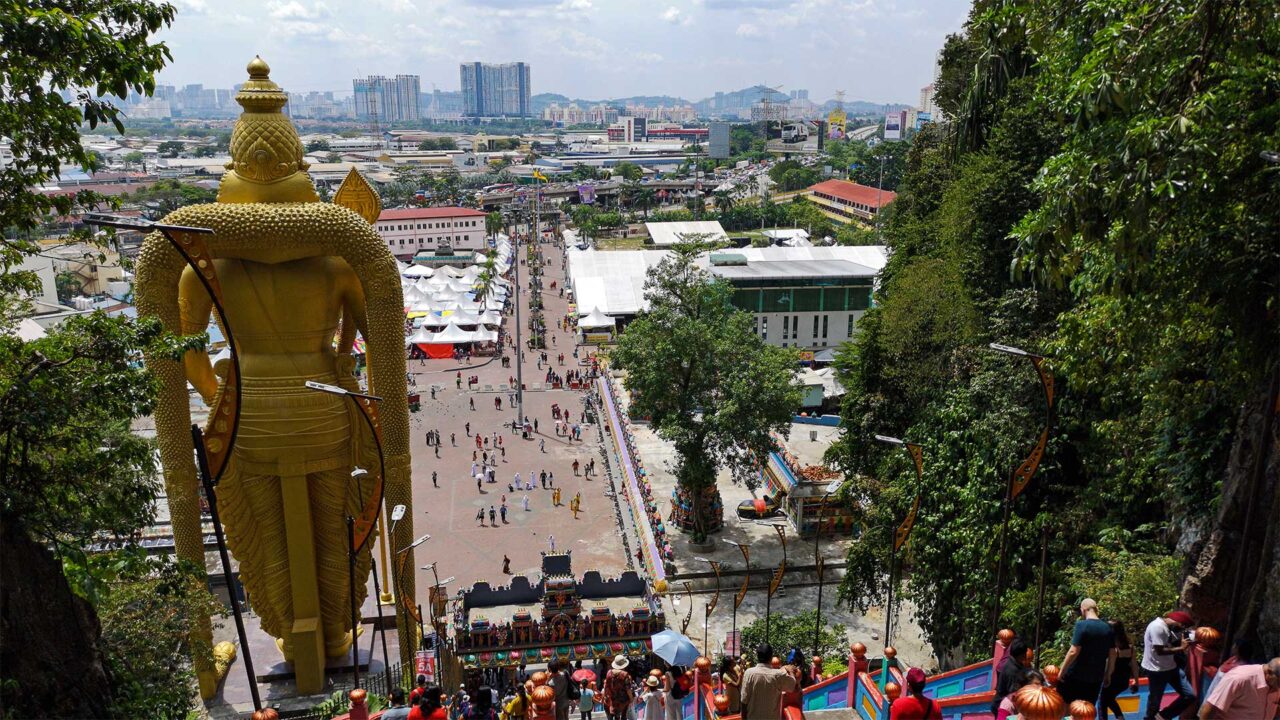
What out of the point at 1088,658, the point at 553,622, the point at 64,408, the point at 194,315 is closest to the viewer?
the point at 64,408

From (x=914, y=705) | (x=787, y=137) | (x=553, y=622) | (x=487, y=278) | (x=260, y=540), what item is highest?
(x=787, y=137)

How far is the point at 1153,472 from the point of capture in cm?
1159

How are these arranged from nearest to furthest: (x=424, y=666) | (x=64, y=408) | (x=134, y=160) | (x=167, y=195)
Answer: (x=64, y=408) → (x=424, y=666) → (x=167, y=195) → (x=134, y=160)

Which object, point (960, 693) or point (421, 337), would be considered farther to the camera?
point (421, 337)

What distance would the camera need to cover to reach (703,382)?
20844 millimetres

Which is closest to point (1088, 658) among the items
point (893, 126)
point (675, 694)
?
A: point (675, 694)

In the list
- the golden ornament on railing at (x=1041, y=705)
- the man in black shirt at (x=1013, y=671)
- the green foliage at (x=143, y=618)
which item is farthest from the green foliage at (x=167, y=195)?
the golden ornament on railing at (x=1041, y=705)

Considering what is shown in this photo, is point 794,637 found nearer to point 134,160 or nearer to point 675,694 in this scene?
point 675,694

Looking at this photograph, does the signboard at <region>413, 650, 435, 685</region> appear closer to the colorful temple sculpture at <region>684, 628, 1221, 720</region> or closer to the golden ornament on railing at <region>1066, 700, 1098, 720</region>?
the colorful temple sculpture at <region>684, 628, 1221, 720</region>

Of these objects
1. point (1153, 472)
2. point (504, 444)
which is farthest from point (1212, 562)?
point (504, 444)

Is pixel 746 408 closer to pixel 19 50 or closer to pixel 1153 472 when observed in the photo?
pixel 1153 472

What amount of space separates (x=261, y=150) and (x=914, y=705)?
31.0 ft

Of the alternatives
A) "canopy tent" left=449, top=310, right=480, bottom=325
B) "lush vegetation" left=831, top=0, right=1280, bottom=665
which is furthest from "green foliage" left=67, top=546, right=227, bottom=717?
"canopy tent" left=449, top=310, right=480, bottom=325

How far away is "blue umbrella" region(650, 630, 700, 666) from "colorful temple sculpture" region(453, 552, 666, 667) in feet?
18.4
